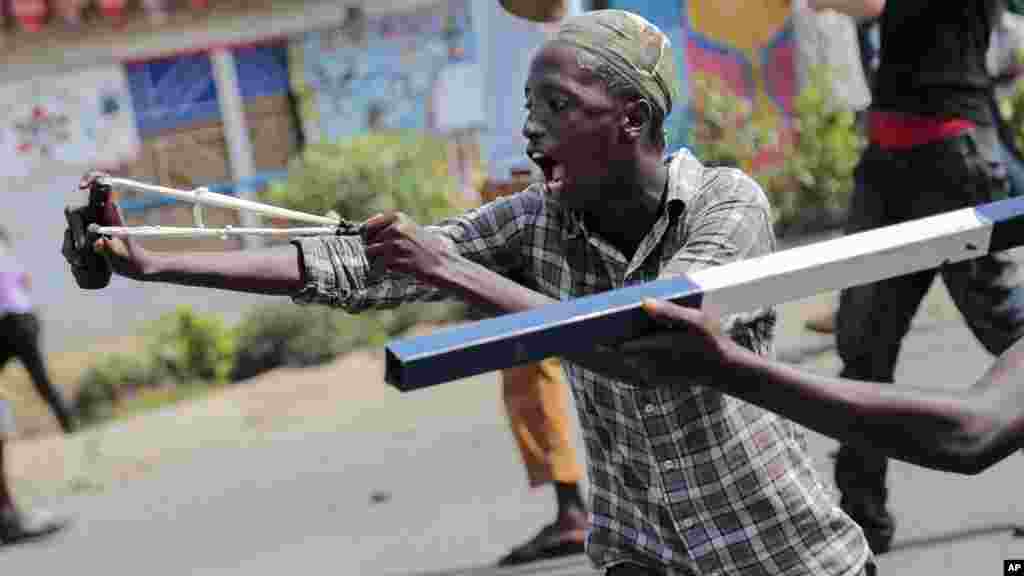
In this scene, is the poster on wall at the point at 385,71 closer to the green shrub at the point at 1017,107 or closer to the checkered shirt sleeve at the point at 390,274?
the green shrub at the point at 1017,107

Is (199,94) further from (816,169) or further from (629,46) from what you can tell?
(629,46)

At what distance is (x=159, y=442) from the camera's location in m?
7.26

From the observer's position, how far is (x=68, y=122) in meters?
12.3

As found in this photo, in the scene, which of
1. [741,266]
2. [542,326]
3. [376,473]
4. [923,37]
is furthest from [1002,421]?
[376,473]

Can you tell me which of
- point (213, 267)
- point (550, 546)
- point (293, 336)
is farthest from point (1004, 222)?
point (293, 336)

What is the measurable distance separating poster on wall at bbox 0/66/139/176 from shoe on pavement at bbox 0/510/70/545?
676 centimetres

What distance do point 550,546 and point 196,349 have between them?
17.0 feet

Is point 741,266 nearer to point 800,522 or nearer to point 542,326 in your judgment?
point 542,326

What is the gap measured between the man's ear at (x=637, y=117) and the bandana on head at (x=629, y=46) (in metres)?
0.02

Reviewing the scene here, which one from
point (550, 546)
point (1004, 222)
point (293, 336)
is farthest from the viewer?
point (293, 336)

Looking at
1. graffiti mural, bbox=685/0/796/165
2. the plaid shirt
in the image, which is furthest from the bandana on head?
graffiti mural, bbox=685/0/796/165

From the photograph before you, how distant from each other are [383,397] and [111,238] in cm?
514

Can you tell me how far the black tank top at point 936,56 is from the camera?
12.7ft

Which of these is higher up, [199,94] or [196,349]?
[199,94]
